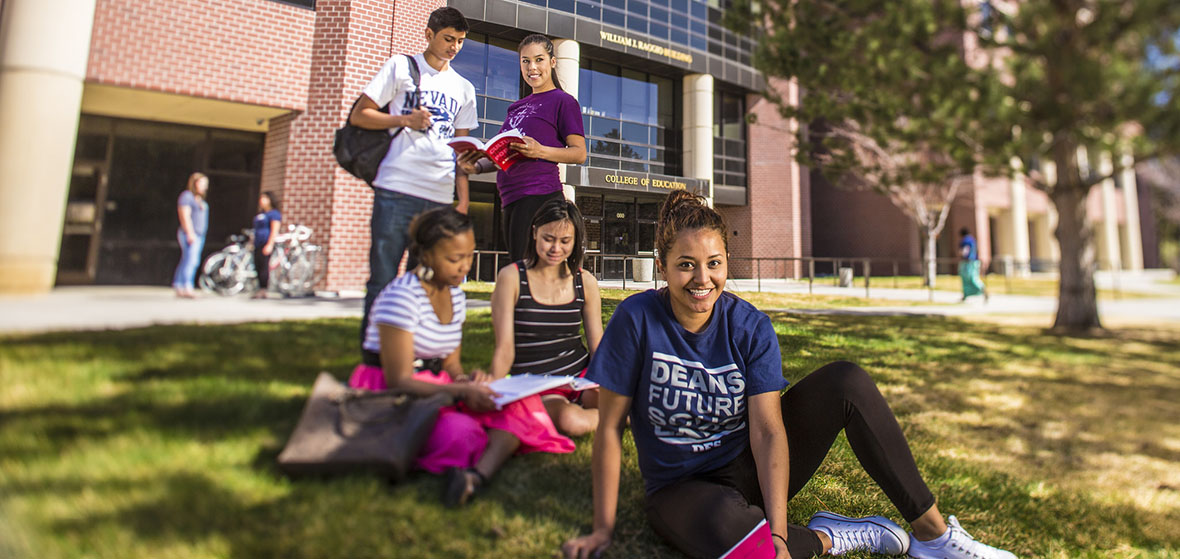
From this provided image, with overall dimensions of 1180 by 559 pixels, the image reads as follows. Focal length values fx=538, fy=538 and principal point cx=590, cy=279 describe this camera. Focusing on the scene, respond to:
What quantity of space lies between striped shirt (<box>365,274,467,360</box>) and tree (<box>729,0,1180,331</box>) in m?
2.65

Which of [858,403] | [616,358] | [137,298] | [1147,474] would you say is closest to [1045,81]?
[858,403]

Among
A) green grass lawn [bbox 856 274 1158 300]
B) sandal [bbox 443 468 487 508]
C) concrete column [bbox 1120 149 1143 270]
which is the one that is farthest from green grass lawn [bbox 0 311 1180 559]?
concrete column [bbox 1120 149 1143 270]

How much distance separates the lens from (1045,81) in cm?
293

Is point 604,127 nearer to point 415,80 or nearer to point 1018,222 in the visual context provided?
point 415,80

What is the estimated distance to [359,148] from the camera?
1433 millimetres

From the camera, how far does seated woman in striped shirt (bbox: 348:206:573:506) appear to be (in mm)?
1331

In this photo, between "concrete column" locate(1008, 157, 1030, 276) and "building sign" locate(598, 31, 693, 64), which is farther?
"concrete column" locate(1008, 157, 1030, 276)

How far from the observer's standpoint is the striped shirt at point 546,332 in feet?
5.65

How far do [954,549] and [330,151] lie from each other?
2.73 meters

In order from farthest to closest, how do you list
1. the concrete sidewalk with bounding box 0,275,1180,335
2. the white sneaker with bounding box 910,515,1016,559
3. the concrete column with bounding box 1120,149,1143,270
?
the concrete column with bounding box 1120,149,1143,270 < the white sneaker with bounding box 910,515,1016,559 < the concrete sidewalk with bounding box 0,275,1180,335

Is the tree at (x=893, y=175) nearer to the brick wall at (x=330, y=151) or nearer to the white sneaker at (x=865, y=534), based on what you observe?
the white sneaker at (x=865, y=534)

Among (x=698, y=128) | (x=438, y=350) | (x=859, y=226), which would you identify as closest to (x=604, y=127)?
(x=698, y=128)

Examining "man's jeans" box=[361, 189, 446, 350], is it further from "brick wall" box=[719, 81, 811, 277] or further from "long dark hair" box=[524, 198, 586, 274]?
"brick wall" box=[719, 81, 811, 277]

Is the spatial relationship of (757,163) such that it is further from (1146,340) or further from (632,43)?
(1146,340)
